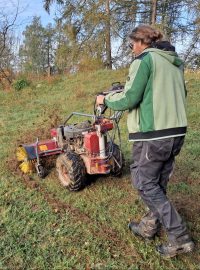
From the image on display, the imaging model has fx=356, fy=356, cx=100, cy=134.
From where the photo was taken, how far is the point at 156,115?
286 centimetres

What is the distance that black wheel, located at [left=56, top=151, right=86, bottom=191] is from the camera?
14.7 ft

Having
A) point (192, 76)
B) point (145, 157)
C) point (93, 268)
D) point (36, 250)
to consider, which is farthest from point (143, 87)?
point (192, 76)

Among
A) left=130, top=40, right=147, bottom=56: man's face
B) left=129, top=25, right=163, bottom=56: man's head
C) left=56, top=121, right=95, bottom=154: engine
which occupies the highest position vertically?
left=129, top=25, right=163, bottom=56: man's head

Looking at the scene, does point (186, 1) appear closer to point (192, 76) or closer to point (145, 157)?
point (192, 76)

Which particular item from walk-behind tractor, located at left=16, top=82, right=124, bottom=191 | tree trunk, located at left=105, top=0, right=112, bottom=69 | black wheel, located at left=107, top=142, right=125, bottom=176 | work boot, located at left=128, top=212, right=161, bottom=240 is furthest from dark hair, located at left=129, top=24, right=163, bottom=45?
tree trunk, located at left=105, top=0, right=112, bottom=69

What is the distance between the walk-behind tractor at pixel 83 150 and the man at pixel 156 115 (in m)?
1.11

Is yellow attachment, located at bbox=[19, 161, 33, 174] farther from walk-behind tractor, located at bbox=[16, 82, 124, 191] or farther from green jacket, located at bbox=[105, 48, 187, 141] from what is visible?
green jacket, located at bbox=[105, 48, 187, 141]

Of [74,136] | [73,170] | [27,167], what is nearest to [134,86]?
[73,170]

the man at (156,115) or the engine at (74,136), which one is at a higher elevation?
the man at (156,115)

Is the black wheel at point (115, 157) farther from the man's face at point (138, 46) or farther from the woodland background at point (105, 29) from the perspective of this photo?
the woodland background at point (105, 29)

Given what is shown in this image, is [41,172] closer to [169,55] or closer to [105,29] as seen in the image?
[169,55]

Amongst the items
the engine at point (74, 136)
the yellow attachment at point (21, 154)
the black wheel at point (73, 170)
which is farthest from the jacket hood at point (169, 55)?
the yellow attachment at point (21, 154)

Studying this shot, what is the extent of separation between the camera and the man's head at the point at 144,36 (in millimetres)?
2921

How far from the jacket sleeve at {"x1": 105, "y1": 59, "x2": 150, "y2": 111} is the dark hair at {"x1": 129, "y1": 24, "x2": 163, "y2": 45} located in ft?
0.76
